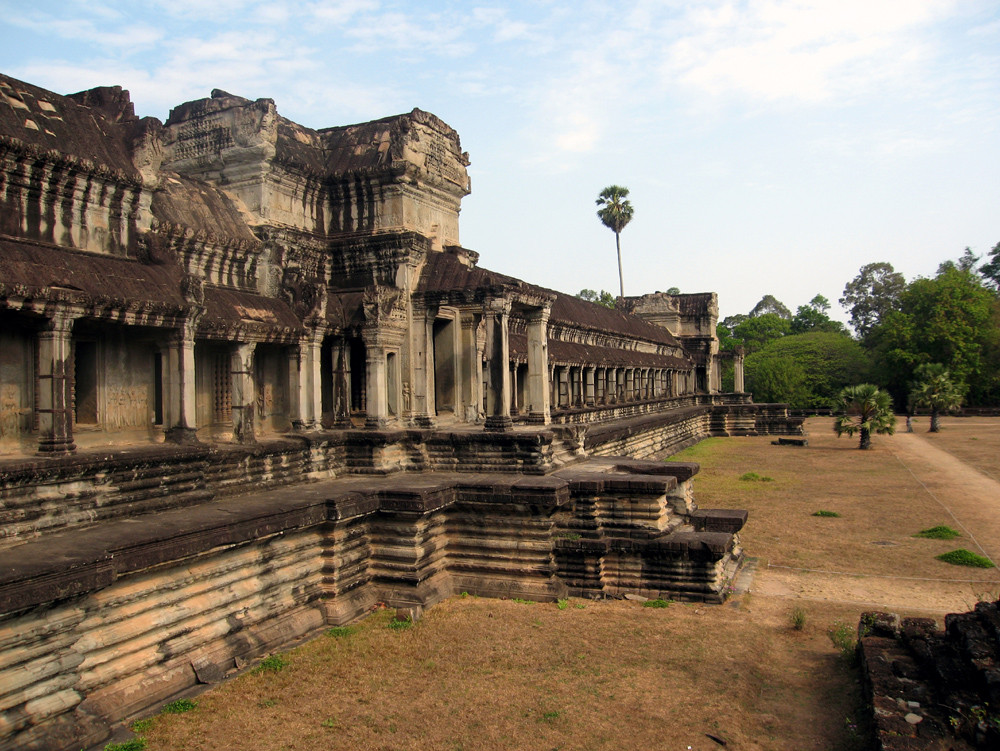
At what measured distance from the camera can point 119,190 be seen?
9.09 metres

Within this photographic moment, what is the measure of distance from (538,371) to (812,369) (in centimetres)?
4756

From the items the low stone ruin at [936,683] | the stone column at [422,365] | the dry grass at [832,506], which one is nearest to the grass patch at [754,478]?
the dry grass at [832,506]

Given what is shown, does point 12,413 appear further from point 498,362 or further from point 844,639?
point 844,639

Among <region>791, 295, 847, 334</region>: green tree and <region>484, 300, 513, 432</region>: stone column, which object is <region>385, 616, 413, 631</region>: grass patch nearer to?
<region>484, 300, 513, 432</region>: stone column

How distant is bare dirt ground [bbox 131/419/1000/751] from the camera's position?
5.80 meters

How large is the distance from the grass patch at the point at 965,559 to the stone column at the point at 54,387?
1153 cm

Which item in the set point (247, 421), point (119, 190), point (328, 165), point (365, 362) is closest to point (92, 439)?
point (247, 421)

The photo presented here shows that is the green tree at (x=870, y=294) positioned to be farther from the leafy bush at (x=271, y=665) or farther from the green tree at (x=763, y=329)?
the leafy bush at (x=271, y=665)

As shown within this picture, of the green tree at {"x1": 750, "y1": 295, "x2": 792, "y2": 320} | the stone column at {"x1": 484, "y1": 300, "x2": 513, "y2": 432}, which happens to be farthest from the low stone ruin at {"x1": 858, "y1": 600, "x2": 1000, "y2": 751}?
the green tree at {"x1": 750, "y1": 295, "x2": 792, "y2": 320}

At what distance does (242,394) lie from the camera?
10.2m

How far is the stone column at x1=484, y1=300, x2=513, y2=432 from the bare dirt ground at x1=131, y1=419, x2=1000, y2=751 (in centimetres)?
348

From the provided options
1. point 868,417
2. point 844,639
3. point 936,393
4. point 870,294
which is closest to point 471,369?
point 844,639

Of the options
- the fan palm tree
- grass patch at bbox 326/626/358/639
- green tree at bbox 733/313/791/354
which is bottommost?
grass patch at bbox 326/626/358/639

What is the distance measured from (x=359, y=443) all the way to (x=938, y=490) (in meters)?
14.7
